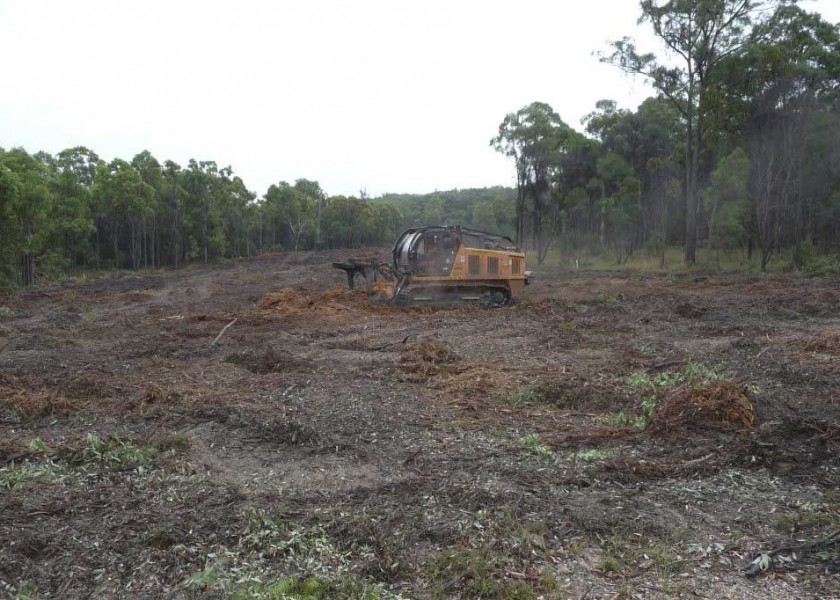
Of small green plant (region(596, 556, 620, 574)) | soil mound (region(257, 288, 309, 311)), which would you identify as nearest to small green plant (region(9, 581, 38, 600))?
small green plant (region(596, 556, 620, 574))

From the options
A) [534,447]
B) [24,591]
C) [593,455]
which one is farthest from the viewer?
[534,447]

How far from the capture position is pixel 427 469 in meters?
5.02

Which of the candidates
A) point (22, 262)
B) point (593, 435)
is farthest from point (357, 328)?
point (22, 262)

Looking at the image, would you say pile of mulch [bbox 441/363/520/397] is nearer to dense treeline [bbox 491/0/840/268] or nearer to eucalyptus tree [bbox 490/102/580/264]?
dense treeline [bbox 491/0/840/268]

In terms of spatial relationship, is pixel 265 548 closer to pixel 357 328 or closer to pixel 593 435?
pixel 593 435

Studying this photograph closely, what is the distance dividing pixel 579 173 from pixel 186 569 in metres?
37.3

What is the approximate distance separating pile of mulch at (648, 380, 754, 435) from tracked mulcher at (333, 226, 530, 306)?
938 centimetres

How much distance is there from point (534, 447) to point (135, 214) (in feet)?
122

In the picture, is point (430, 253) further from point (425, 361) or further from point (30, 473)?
point (30, 473)

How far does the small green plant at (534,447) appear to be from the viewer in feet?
17.4

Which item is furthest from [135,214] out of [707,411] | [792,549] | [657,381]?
[792,549]

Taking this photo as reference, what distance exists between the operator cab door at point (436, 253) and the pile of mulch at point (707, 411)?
9444 mm

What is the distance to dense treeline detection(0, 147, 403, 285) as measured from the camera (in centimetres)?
2478

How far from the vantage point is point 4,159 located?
23.8 meters
